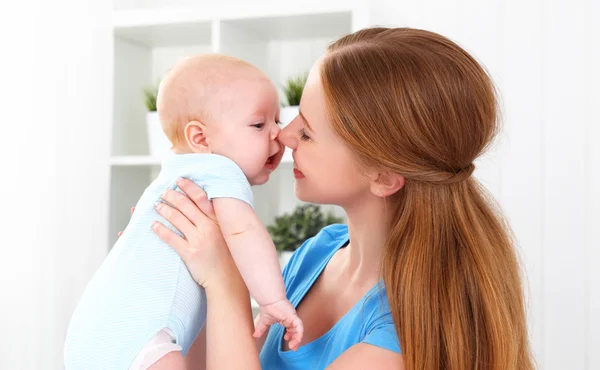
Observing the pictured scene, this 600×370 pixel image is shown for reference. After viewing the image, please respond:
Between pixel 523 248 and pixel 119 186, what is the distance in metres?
1.47

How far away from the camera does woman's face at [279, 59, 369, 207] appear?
1320 mm

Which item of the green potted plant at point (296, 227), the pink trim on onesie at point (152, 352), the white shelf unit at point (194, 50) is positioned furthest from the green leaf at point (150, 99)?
the pink trim on onesie at point (152, 352)

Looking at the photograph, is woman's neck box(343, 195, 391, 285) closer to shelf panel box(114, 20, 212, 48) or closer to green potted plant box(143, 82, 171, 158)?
green potted plant box(143, 82, 171, 158)

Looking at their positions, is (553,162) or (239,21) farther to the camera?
(239,21)

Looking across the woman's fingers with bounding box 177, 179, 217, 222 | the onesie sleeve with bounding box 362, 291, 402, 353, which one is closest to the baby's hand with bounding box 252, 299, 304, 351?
the onesie sleeve with bounding box 362, 291, 402, 353

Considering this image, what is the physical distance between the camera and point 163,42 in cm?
273

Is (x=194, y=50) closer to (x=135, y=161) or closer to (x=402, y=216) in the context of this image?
(x=135, y=161)

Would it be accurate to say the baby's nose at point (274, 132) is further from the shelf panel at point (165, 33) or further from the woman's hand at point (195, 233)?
the shelf panel at point (165, 33)

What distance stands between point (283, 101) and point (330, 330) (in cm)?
143

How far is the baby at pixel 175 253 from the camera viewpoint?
1.22m

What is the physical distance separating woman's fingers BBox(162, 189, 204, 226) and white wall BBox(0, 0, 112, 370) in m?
1.26

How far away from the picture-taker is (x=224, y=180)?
50.3 inches

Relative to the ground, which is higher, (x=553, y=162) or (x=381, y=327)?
(x=553, y=162)

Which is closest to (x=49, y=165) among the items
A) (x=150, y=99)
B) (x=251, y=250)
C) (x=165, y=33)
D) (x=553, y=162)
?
(x=150, y=99)
